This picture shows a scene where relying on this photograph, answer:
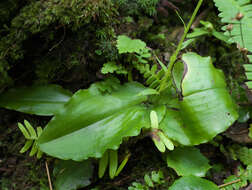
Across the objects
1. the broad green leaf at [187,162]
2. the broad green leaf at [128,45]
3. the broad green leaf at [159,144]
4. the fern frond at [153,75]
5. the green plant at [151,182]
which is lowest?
the green plant at [151,182]

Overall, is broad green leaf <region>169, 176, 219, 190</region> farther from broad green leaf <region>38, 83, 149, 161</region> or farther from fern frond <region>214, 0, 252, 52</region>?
fern frond <region>214, 0, 252, 52</region>

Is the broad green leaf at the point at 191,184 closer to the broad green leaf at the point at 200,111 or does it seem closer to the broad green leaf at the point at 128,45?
the broad green leaf at the point at 200,111

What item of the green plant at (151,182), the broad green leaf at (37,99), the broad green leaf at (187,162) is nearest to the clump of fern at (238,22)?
the broad green leaf at (187,162)

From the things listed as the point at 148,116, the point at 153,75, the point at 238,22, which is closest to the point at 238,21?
the point at 238,22

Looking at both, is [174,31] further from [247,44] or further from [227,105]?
[227,105]

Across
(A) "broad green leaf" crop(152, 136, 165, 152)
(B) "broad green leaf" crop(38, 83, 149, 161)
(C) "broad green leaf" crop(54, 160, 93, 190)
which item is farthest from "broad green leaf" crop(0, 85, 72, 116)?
(A) "broad green leaf" crop(152, 136, 165, 152)
